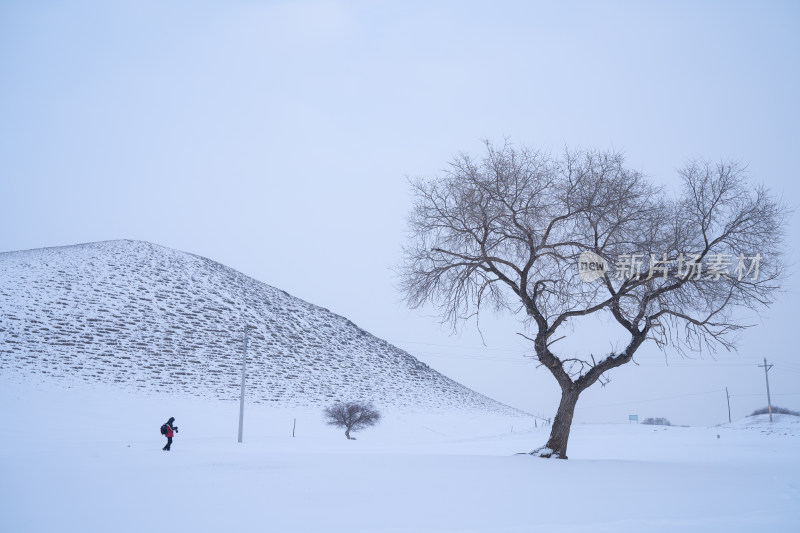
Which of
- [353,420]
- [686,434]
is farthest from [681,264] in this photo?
[353,420]

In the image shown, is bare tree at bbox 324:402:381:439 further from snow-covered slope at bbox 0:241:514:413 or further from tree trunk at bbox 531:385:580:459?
tree trunk at bbox 531:385:580:459

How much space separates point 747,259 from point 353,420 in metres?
28.7

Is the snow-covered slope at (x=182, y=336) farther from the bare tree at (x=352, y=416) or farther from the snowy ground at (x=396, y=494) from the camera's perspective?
the snowy ground at (x=396, y=494)

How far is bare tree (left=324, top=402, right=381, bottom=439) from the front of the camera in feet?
126

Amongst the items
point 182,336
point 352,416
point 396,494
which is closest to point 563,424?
point 396,494

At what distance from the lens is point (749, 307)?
15102 millimetres

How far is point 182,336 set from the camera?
5091cm

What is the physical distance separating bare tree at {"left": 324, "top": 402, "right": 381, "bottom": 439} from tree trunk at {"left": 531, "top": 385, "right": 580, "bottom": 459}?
24.3m

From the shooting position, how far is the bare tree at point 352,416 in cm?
3850

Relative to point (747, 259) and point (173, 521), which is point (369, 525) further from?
point (747, 259)

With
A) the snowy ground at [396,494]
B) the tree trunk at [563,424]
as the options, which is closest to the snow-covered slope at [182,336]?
the snowy ground at [396,494]

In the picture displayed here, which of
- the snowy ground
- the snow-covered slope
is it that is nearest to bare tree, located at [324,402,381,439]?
the snow-covered slope

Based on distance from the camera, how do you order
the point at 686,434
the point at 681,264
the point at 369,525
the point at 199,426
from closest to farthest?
the point at 369,525 → the point at 681,264 → the point at 686,434 → the point at 199,426

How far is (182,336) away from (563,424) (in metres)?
43.0
